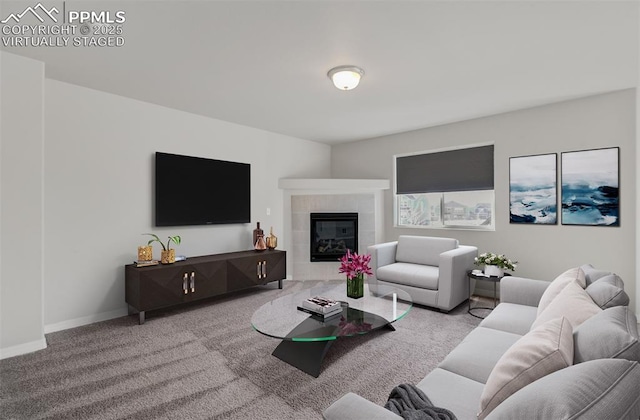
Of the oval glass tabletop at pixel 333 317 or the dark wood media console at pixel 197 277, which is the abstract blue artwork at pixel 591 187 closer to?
the oval glass tabletop at pixel 333 317

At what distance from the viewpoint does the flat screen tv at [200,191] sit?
3.89 m

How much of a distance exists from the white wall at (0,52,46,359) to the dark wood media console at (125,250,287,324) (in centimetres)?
79

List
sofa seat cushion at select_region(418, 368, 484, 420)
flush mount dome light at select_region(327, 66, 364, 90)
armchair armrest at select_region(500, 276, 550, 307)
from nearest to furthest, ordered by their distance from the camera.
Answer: sofa seat cushion at select_region(418, 368, 484, 420) → armchair armrest at select_region(500, 276, 550, 307) → flush mount dome light at select_region(327, 66, 364, 90)

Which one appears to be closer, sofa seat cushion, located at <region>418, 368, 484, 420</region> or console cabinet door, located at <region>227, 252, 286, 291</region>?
sofa seat cushion, located at <region>418, 368, 484, 420</region>

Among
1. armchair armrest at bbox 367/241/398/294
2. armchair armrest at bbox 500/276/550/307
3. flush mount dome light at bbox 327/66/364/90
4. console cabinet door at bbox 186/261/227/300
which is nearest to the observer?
armchair armrest at bbox 500/276/550/307

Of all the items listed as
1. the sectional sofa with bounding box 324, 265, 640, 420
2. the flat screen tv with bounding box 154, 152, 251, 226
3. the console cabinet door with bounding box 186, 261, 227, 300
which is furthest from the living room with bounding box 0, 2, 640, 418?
the sectional sofa with bounding box 324, 265, 640, 420

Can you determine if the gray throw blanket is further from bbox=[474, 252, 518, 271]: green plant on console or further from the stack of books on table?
bbox=[474, 252, 518, 271]: green plant on console

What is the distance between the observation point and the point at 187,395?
81.4 inches

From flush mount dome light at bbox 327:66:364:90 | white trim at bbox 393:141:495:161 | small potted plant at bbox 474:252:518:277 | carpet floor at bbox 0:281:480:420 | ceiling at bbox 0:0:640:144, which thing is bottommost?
carpet floor at bbox 0:281:480:420

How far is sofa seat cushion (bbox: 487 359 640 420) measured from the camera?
76 cm

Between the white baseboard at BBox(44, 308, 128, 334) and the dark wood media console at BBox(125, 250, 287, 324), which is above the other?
the dark wood media console at BBox(125, 250, 287, 324)

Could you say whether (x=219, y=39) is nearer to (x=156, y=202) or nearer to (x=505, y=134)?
(x=156, y=202)

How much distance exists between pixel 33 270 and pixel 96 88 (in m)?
1.97

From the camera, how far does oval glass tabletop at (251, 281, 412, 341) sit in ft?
7.36
